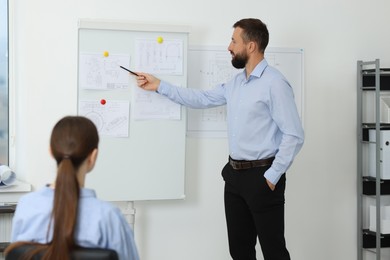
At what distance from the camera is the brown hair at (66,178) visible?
163cm

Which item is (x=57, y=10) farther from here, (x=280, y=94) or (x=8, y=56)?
(x=280, y=94)

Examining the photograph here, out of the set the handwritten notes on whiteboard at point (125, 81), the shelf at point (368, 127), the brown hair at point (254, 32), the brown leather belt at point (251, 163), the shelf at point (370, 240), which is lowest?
the shelf at point (370, 240)

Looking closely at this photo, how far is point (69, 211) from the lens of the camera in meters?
1.65

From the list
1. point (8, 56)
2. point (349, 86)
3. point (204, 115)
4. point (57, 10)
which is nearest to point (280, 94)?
point (204, 115)

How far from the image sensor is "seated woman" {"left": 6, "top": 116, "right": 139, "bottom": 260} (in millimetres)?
1647

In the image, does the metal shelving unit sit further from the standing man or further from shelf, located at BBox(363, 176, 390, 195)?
the standing man

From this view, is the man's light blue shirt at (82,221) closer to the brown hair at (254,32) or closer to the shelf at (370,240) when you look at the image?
the brown hair at (254,32)

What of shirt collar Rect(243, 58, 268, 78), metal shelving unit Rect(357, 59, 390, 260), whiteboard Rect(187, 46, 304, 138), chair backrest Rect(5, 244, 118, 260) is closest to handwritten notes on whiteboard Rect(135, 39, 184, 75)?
whiteboard Rect(187, 46, 304, 138)

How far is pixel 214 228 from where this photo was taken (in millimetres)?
3715

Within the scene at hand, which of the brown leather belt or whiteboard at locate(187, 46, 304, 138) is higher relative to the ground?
whiteboard at locate(187, 46, 304, 138)

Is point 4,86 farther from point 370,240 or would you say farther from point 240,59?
point 370,240

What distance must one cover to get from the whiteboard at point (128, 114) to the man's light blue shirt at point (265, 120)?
0.45m

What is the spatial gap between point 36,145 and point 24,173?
0.62 feet

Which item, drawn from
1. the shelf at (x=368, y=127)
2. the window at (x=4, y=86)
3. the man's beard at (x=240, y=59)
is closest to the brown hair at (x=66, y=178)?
the man's beard at (x=240, y=59)
